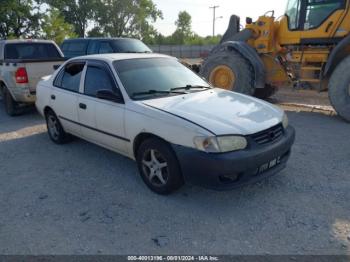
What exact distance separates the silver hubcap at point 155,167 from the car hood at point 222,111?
55 centimetres

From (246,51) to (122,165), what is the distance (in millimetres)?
4834

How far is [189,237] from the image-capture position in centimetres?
301

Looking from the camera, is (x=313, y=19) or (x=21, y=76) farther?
(x=313, y=19)

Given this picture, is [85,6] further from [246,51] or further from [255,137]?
[255,137]

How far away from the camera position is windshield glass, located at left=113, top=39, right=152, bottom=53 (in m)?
10.3

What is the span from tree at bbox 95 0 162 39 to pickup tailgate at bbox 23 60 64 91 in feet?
154

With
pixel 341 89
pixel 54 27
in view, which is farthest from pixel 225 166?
pixel 54 27

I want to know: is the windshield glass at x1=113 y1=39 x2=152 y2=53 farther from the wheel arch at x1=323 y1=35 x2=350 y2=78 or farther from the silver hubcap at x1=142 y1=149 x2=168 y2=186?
the silver hubcap at x1=142 y1=149 x2=168 y2=186

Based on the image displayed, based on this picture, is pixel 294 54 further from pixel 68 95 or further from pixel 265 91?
pixel 68 95

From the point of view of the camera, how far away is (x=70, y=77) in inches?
205

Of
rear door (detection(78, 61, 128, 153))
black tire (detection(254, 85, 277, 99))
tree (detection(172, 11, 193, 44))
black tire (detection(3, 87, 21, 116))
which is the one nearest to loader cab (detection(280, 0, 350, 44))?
black tire (detection(254, 85, 277, 99))

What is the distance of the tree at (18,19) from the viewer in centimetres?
2308

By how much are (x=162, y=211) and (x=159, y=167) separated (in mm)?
509

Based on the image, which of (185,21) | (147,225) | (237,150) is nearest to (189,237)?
(147,225)
